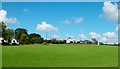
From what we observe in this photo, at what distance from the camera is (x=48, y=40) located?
7212 cm

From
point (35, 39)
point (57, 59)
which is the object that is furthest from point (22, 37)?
point (57, 59)

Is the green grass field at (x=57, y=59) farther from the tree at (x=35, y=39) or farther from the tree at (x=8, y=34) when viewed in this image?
the tree at (x=8, y=34)

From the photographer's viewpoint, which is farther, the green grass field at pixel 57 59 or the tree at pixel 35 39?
the tree at pixel 35 39

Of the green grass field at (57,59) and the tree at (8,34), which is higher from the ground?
the tree at (8,34)

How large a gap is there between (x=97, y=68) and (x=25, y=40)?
55.5 meters

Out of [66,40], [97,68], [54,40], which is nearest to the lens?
[97,68]

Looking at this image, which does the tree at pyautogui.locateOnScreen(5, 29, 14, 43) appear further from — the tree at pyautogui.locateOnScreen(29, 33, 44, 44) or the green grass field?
the green grass field

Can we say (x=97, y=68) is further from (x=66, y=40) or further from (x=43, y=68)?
(x=66, y=40)

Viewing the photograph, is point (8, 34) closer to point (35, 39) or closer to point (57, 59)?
point (35, 39)

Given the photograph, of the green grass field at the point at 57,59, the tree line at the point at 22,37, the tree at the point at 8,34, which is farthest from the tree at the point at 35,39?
the green grass field at the point at 57,59

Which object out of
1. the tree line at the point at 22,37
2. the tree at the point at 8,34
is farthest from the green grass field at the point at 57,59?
the tree at the point at 8,34

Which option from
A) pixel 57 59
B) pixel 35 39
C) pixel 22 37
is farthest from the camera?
pixel 35 39

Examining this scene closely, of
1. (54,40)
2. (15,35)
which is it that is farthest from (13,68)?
(15,35)

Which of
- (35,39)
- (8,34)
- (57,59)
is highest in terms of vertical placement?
(8,34)
